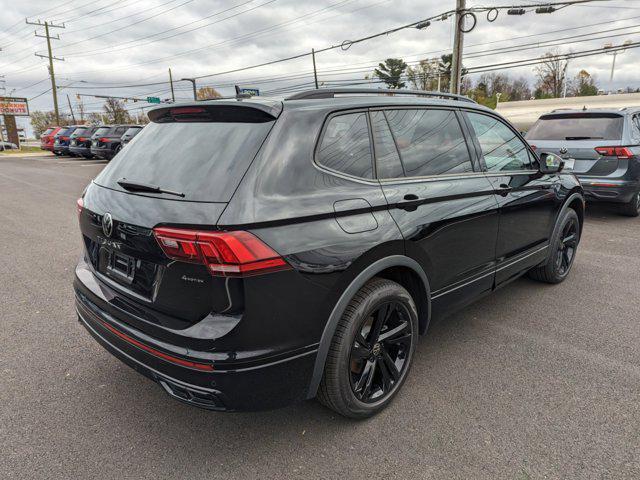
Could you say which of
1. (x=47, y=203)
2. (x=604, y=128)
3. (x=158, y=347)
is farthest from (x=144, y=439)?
(x=47, y=203)

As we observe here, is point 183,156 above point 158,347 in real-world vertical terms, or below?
above

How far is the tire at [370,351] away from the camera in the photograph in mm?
2260

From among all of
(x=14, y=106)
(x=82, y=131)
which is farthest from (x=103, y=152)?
(x=14, y=106)

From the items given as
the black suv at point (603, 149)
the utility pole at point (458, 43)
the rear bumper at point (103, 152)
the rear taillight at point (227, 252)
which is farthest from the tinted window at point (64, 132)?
the rear taillight at point (227, 252)

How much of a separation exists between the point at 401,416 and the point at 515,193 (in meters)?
1.98

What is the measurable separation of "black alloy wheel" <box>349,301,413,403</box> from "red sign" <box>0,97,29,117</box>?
5267cm

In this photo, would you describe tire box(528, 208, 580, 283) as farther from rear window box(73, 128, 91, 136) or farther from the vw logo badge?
rear window box(73, 128, 91, 136)

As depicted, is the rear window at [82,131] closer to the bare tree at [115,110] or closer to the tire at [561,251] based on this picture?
the tire at [561,251]

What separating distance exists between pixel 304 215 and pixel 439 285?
1.24 metres

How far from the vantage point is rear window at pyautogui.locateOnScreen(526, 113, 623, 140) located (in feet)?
22.3

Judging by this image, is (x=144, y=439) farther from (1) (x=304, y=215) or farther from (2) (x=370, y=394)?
(1) (x=304, y=215)

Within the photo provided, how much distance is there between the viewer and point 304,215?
2039 mm

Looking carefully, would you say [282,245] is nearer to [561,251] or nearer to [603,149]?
[561,251]

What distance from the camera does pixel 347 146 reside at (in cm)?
238
